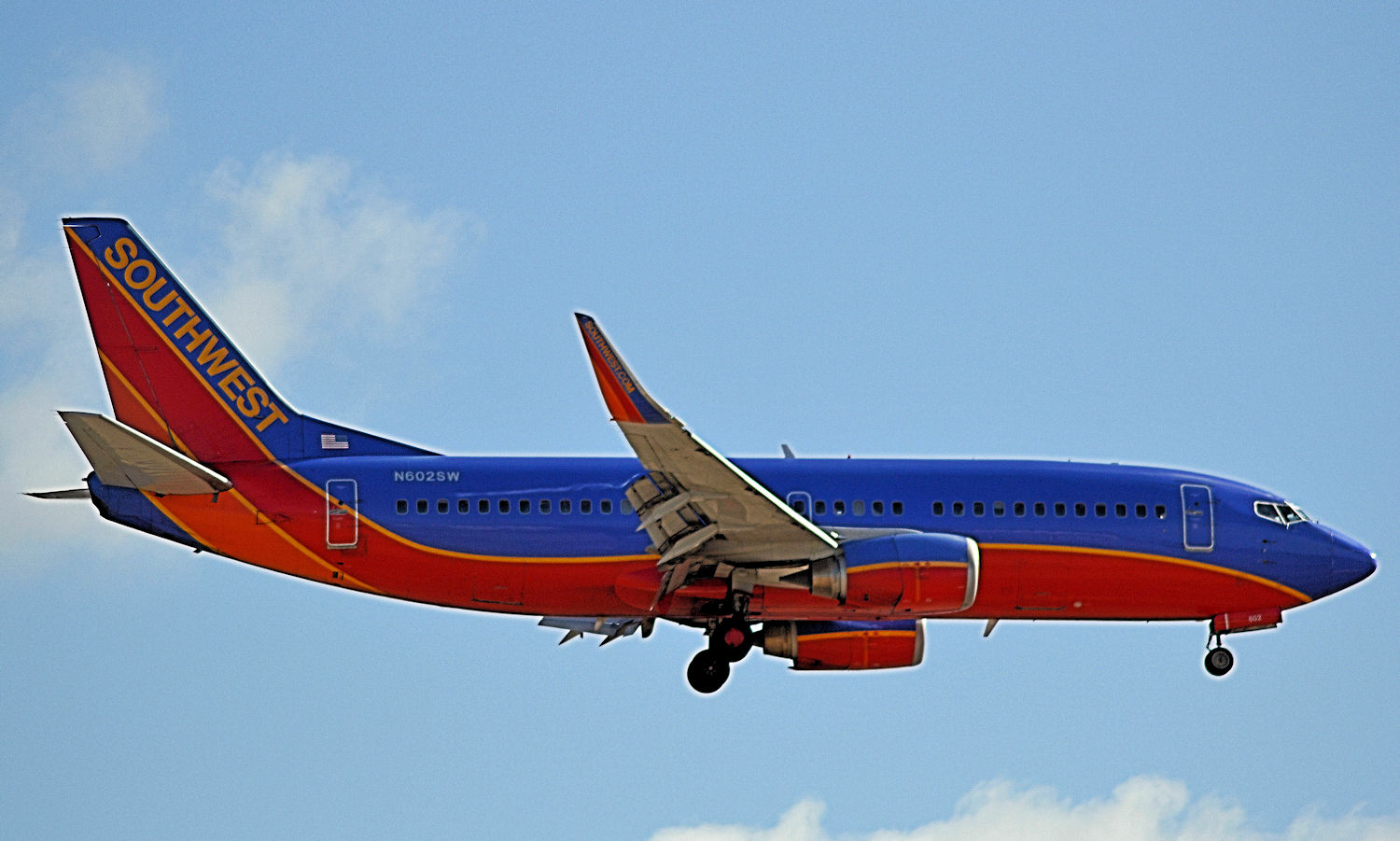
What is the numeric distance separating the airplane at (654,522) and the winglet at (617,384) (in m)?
2.23

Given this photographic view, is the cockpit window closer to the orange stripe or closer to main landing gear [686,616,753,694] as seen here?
the orange stripe

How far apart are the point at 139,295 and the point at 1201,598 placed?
19.5m

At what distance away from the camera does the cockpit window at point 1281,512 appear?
3803cm

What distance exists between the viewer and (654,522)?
33844 millimetres

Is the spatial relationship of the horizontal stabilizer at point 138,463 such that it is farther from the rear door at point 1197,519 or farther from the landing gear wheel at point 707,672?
the rear door at point 1197,519

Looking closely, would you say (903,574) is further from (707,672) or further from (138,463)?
(138,463)

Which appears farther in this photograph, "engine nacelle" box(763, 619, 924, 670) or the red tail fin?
"engine nacelle" box(763, 619, 924, 670)

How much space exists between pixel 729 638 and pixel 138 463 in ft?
33.4

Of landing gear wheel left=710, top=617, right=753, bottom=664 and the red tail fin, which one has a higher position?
the red tail fin

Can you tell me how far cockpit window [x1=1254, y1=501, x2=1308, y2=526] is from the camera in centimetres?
3803

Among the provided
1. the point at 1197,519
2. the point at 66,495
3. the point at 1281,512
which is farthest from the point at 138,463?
the point at 1281,512

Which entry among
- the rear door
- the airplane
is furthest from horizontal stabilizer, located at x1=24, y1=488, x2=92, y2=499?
the rear door

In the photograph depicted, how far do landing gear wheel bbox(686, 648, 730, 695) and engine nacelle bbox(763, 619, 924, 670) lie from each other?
104 inches

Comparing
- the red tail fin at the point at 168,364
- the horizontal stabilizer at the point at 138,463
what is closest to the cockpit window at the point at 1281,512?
the red tail fin at the point at 168,364
